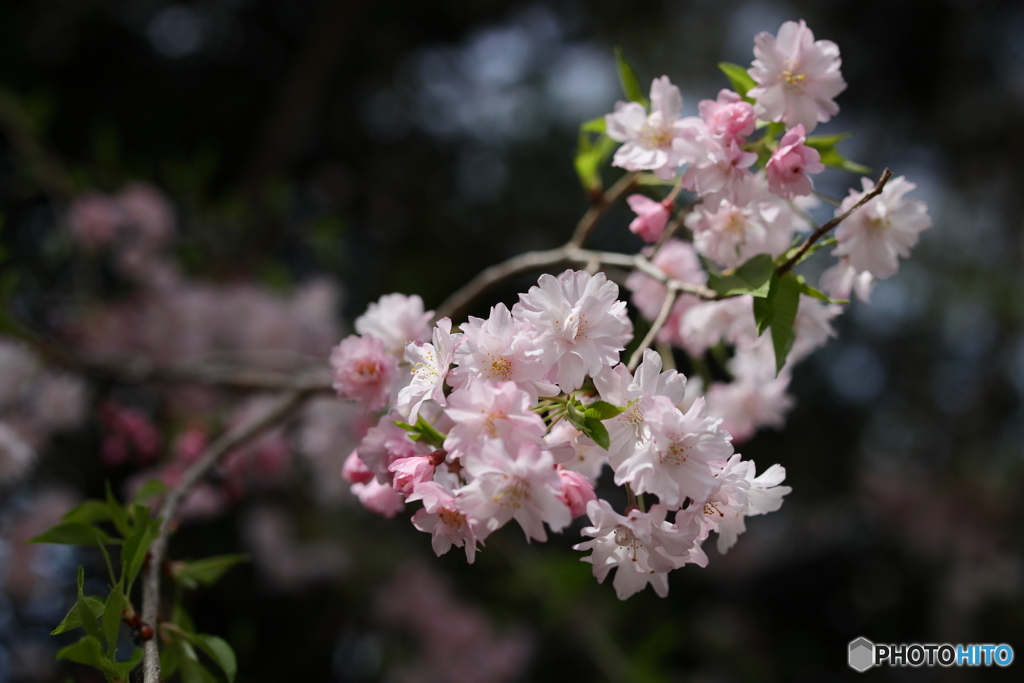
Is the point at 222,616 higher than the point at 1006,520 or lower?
lower

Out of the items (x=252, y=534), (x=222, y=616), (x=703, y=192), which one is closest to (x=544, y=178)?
(x=252, y=534)

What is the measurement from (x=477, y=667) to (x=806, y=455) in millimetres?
1579

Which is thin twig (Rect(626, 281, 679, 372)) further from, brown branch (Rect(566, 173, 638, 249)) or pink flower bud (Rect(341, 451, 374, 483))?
pink flower bud (Rect(341, 451, 374, 483))

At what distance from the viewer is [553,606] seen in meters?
1.90

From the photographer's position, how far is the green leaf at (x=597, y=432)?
23.3 inches

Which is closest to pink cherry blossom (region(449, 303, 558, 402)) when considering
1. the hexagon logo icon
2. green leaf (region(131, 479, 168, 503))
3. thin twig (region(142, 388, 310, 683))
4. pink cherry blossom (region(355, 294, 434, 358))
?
pink cherry blossom (region(355, 294, 434, 358))

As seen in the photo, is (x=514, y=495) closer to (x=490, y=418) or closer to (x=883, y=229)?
(x=490, y=418)

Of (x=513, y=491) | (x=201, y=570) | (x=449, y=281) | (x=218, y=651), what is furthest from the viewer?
(x=449, y=281)

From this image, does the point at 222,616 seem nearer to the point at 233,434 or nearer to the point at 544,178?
the point at 233,434

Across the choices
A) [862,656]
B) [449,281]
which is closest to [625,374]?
[862,656]

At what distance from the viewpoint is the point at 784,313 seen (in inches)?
30.1

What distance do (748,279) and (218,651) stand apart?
723 mm

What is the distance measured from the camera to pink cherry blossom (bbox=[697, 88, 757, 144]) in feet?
2.46

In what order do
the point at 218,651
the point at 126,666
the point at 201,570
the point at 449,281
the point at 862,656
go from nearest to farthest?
the point at 126,666, the point at 218,651, the point at 201,570, the point at 862,656, the point at 449,281
